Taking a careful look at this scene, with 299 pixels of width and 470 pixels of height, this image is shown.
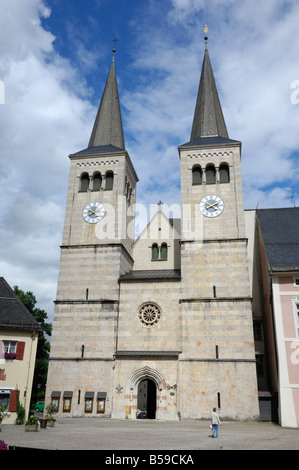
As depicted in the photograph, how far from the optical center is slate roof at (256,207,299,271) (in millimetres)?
26219

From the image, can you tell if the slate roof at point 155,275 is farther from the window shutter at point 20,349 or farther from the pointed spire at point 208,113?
the pointed spire at point 208,113

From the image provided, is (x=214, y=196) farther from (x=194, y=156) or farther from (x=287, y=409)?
(x=287, y=409)

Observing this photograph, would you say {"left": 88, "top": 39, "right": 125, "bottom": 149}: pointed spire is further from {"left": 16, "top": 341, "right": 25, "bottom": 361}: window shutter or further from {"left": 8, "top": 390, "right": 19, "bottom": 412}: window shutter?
{"left": 8, "top": 390, "right": 19, "bottom": 412}: window shutter

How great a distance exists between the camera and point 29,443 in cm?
1414

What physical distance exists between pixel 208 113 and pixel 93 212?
14425 mm

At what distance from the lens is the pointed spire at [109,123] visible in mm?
38250

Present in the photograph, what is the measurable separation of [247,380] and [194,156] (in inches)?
722

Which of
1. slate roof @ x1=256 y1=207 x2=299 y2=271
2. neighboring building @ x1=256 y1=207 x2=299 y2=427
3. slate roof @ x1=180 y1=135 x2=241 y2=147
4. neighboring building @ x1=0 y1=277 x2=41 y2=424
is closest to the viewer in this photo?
neighboring building @ x1=256 y1=207 x2=299 y2=427

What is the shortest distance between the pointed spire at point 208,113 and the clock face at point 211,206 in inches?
277

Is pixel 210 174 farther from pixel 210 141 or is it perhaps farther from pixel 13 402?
pixel 13 402

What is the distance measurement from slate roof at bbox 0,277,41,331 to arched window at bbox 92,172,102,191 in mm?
11512

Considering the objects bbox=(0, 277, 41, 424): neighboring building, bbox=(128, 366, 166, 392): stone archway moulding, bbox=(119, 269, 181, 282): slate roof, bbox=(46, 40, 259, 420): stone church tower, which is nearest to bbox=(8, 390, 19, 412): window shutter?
bbox=(0, 277, 41, 424): neighboring building

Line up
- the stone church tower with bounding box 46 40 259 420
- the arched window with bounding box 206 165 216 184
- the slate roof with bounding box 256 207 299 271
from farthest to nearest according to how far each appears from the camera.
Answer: the arched window with bounding box 206 165 216 184 < the stone church tower with bounding box 46 40 259 420 < the slate roof with bounding box 256 207 299 271
